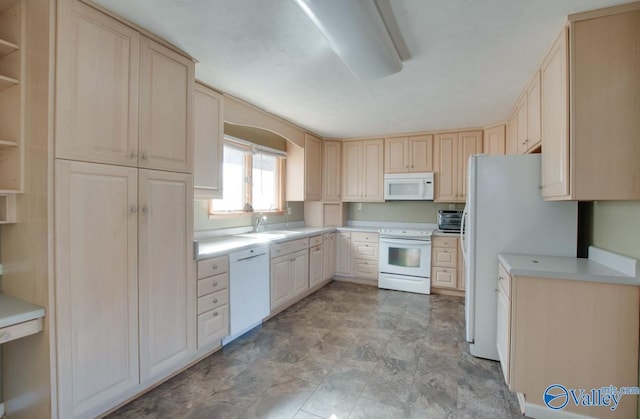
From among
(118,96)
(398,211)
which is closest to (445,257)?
(398,211)

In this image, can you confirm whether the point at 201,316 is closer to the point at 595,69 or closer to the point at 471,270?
the point at 471,270

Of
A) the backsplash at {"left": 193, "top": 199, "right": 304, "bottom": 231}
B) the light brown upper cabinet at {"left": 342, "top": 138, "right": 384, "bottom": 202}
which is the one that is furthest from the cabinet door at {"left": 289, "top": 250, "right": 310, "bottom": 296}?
the light brown upper cabinet at {"left": 342, "top": 138, "right": 384, "bottom": 202}

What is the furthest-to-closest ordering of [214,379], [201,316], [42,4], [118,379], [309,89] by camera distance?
[309,89] < [201,316] < [214,379] < [118,379] < [42,4]

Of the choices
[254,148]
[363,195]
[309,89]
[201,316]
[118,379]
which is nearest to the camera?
[118,379]

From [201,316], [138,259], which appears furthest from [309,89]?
[201,316]

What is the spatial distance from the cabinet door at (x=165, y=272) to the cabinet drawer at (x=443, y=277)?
10.5ft

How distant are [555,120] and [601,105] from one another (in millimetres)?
264

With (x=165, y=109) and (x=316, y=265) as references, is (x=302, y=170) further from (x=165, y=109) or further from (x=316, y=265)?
(x=165, y=109)

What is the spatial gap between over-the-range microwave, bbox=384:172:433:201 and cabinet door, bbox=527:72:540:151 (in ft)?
6.01

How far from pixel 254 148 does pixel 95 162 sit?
227 centimetres

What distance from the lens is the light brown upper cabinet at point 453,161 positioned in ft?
13.9

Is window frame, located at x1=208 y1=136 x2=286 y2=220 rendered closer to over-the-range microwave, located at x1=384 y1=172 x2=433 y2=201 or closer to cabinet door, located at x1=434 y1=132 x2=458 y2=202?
over-the-range microwave, located at x1=384 y1=172 x2=433 y2=201

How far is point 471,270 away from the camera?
8.36 feet

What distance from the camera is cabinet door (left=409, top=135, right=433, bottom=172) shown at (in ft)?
14.6
